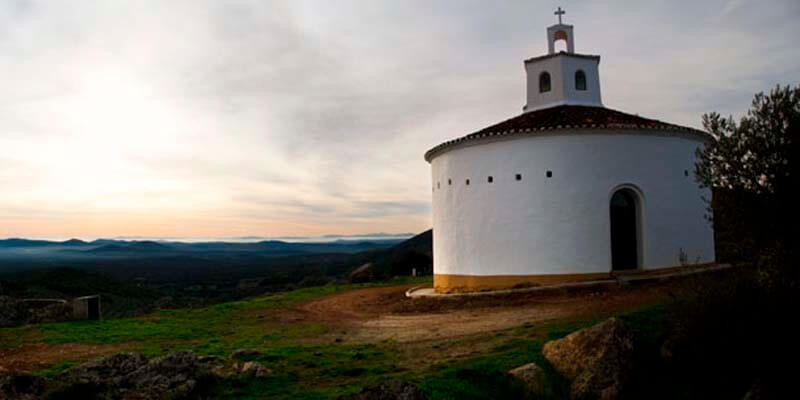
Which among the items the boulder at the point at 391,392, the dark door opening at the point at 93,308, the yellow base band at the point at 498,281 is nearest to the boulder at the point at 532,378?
the boulder at the point at 391,392

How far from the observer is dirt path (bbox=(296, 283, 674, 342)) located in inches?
570

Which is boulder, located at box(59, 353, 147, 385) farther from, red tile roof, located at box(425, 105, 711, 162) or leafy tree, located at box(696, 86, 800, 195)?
red tile roof, located at box(425, 105, 711, 162)

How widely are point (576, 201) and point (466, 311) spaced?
5459 mm

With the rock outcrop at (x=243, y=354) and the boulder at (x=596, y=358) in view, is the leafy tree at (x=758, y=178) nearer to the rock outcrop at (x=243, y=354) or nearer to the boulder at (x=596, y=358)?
the boulder at (x=596, y=358)

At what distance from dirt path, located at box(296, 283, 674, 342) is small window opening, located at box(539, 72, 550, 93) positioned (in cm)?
995

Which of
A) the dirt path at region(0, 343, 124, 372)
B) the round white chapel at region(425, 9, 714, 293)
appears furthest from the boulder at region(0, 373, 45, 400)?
the round white chapel at region(425, 9, 714, 293)

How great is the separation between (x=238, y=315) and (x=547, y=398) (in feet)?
44.3

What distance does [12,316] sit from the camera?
19.0 m

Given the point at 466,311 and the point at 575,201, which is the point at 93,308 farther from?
the point at 575,201

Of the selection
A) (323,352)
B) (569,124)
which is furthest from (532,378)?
(569,124)

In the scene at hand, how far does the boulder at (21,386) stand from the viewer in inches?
328

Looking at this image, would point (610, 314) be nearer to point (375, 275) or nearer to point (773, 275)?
point (773, 275)

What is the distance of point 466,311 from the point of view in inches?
693

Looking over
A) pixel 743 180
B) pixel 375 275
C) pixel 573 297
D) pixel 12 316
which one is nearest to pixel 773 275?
pixel 743 180
